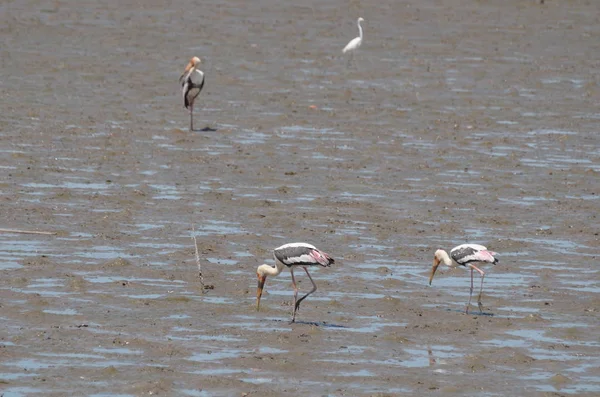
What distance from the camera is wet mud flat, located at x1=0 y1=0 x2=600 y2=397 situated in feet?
37.8

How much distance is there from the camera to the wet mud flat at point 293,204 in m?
11.5

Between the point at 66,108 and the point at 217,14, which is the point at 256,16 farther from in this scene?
the point at 66,108

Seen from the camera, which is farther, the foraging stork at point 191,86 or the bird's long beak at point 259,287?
the foraging stork at point 191,86

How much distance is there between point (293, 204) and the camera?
17641 mm

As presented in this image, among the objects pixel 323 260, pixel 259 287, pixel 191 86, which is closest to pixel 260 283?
pixel 259 287

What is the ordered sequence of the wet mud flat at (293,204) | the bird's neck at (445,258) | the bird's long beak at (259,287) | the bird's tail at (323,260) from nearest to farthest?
the wet mud flat at (293,204)
the bird's tail at (323,260)
the bird's long beak at (259,287)
the bird's neck at (445,258)

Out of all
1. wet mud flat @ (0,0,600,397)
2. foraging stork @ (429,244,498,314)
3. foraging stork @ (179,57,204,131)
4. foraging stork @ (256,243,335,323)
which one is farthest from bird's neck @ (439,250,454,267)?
foraging stork @ (179,57,204,131)

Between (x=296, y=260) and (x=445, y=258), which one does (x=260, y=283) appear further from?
(x=445, y=258)

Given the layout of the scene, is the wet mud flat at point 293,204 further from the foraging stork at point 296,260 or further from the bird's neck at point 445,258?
Answer: the bird's neck at point 445,258

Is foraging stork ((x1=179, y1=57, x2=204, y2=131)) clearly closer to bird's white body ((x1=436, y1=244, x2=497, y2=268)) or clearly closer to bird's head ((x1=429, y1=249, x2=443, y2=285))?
bird's head ((x1=429, y1=249, x2=443, y2=285))

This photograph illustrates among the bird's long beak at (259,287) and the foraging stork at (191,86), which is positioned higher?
the foraging stork at (191,86)

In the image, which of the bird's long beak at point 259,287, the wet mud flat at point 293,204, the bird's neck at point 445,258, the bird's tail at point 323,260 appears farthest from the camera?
the bird's neck at point 445,258

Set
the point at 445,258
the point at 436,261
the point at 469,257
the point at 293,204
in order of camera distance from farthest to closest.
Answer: the point at 293,204 → the point at 436,261 → the point at 445,258 → the point at 469,257

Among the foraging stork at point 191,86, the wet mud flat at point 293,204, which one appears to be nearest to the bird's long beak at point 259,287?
the wet mud flat at point 293,204
